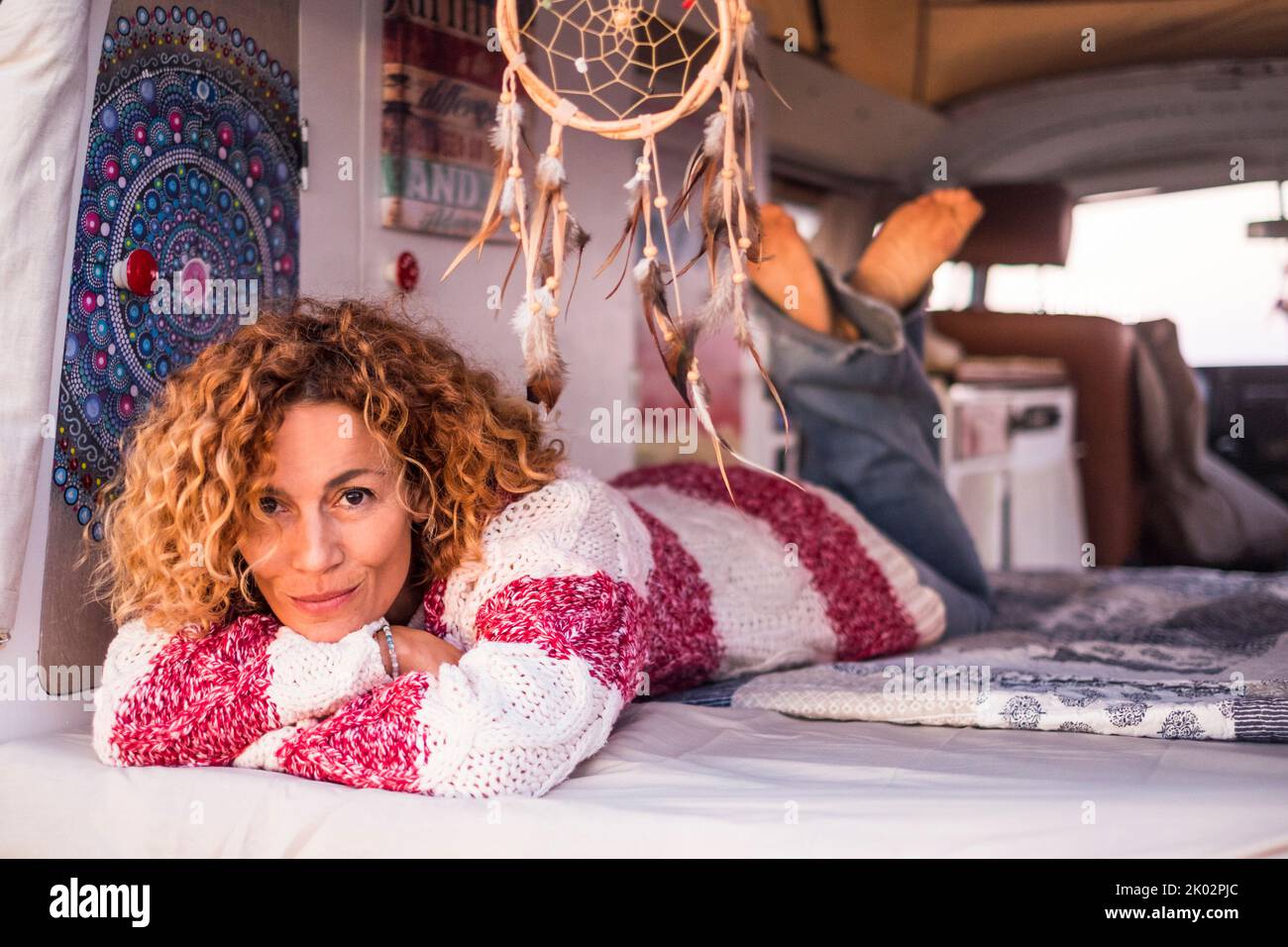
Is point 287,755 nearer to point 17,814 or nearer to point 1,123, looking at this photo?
point 17,814

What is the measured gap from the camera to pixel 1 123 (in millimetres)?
1371

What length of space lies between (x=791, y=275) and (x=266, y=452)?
48.2 inches

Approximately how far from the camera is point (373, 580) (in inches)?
57.0

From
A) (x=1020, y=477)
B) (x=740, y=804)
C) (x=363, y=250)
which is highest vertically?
(x=363, y=250)

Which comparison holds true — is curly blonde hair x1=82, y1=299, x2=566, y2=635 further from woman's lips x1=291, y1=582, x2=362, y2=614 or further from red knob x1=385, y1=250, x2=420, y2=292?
red knob x1=385, y1=250, x2=420, y2=292

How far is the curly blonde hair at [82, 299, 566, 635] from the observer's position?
1405 mm

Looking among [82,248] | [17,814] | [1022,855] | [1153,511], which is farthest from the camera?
[1153,511]

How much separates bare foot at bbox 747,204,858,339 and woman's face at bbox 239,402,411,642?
3.61 feet

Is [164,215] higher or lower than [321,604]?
higher
